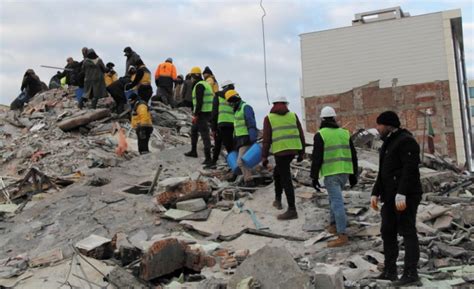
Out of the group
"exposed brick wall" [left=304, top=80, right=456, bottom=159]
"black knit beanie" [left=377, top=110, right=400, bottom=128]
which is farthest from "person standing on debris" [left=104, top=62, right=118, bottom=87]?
"exposed brick wall" [left=304, top=80, right=456, bottom=159]

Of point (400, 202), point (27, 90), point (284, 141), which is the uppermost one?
point (27, 90)

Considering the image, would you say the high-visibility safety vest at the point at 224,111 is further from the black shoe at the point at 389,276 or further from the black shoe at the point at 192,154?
the black shoe at the point at 389,276

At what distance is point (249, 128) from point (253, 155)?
0.44 meters

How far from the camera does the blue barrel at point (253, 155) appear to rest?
8.69 meters

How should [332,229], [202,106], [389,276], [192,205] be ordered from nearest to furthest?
[389,276] → [332,229] → [192,205] → [202,106]

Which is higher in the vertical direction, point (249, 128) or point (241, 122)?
point (241, 122)

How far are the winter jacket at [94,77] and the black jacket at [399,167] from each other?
34.5 feet

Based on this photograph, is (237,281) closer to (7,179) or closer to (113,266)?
(113,266)

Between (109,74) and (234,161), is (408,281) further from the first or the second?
(109,74)

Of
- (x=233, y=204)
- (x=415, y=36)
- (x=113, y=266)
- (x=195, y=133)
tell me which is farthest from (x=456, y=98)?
(x=113, y=266)

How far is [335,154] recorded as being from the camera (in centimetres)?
671

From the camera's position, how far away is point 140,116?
11.2 metres

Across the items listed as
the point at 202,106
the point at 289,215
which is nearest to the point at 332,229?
the point at 289,215

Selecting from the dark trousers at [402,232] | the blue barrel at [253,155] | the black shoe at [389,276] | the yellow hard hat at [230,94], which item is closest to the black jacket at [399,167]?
the dark trousers at [402,232]
